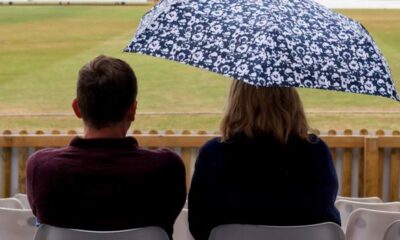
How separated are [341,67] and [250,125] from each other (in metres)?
0.36

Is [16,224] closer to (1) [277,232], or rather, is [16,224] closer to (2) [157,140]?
(1) [277,232]

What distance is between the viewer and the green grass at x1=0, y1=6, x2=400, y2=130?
10148 mm

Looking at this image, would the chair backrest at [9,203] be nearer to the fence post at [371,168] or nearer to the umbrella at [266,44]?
the umbrella at [266,44]

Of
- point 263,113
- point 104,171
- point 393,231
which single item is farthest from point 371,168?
point 104,171

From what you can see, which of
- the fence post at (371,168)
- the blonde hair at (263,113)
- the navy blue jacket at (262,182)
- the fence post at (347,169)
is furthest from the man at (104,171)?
the fence post at (347,169)

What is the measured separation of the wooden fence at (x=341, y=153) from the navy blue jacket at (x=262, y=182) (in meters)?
3.05

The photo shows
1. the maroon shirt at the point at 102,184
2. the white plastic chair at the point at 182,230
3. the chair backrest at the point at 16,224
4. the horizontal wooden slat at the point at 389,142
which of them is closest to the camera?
the maroon shirt at the point at 102,184

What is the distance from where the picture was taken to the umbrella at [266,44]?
2.12m

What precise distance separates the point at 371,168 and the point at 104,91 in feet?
11.5

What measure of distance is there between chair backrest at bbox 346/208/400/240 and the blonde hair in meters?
0.49

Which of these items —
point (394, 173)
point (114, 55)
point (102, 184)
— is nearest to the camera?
point (102, 184)

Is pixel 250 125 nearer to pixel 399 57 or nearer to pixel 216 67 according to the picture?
pixel 216 67

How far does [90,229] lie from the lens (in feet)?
6.52

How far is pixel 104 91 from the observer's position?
6.57 feet
